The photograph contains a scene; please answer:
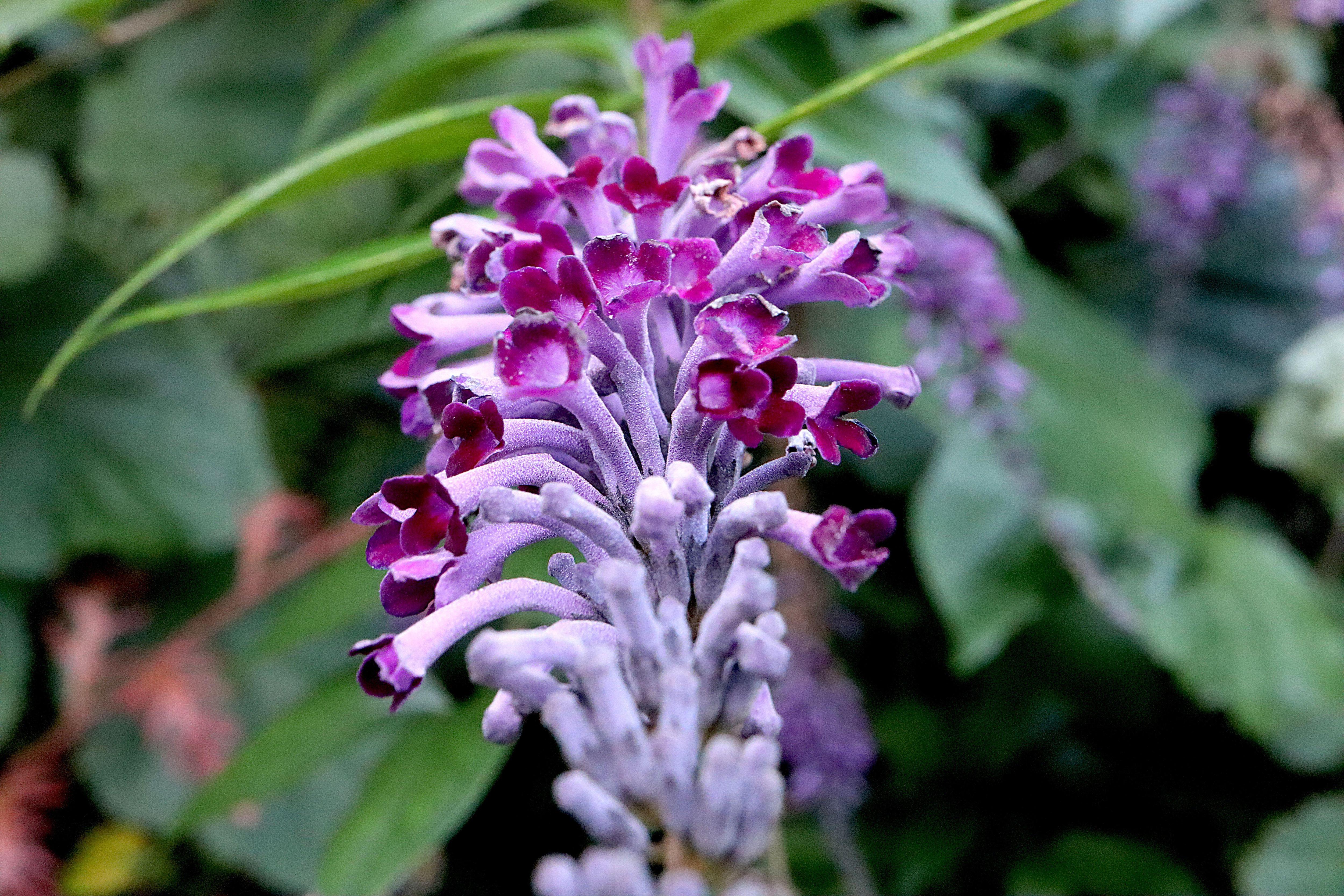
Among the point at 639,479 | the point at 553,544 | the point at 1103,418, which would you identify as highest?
the point at 639,479

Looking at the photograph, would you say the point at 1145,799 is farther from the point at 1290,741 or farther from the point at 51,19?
the point at 51,19

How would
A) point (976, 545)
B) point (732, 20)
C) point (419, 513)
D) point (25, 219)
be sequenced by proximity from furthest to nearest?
point (976, 545) → point (25, 219) → point (732, 20) → point (419, 513)

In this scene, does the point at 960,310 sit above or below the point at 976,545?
above

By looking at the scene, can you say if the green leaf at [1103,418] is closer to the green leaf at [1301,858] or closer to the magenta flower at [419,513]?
the green leaf at [1301,858]

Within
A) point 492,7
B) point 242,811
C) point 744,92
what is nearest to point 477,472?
point 744,92

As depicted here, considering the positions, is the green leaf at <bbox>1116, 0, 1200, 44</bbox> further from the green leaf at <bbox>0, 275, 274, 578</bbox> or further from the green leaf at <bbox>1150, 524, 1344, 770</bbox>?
the green leaf at <bbox>0, 275, 274, 578</bbox>

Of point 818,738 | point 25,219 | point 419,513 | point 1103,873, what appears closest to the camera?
point 419,513

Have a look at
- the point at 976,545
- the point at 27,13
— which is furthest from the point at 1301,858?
the point at 27,13

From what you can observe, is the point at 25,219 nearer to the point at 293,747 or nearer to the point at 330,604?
the point at 330,604
